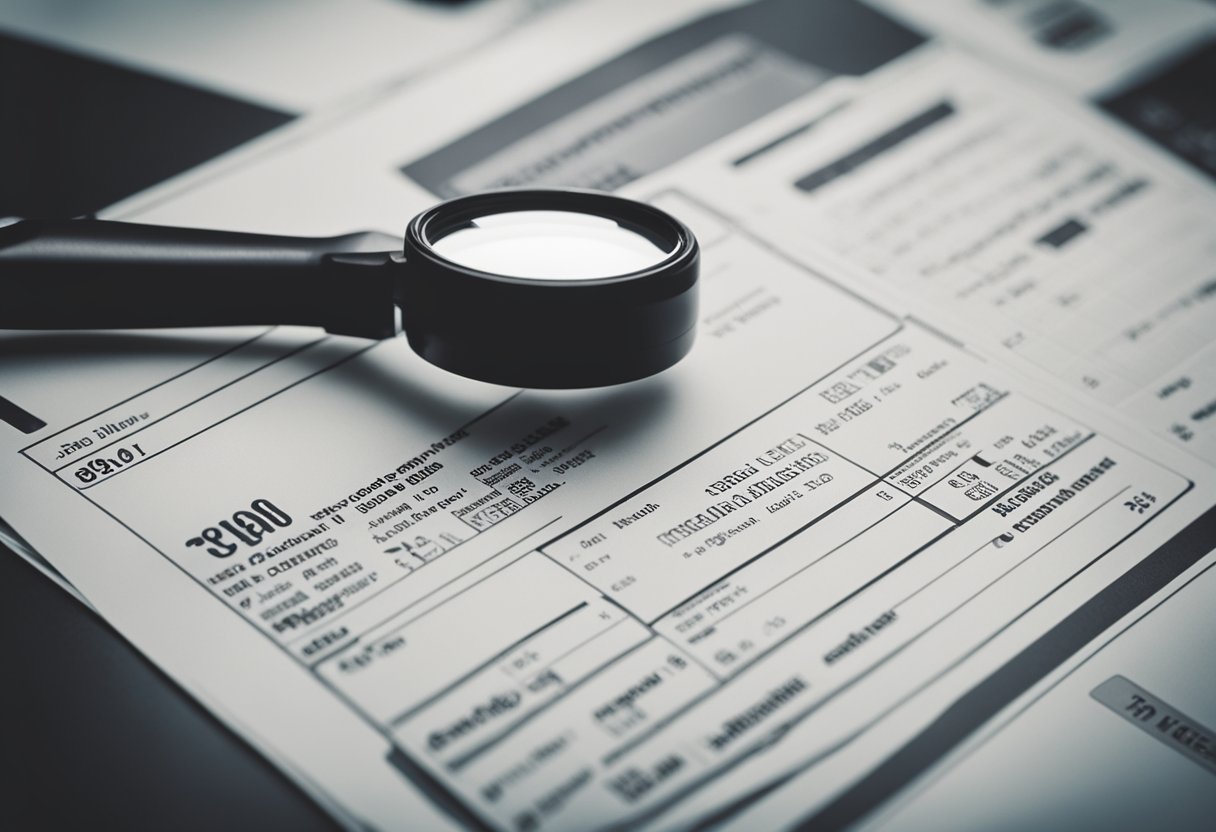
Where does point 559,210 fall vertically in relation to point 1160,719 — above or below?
above

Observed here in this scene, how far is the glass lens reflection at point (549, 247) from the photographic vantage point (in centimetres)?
64

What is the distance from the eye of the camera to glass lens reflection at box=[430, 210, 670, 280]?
2.10ft

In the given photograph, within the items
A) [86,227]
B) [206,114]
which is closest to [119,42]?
[206,114]

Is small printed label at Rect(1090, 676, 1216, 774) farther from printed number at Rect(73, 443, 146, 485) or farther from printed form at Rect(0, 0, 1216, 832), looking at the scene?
printed number at Rect(73, 443, 146, 485)

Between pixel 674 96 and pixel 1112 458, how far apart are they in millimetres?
420

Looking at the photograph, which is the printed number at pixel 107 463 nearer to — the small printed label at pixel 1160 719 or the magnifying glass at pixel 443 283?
the magnifying glass at pixel 443 283

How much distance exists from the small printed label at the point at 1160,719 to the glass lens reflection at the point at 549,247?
Result: 11.2 inches

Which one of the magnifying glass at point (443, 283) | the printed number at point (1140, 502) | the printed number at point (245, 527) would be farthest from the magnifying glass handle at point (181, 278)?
the printed number at point (1140, 502)

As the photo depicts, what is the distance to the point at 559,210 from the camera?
2.31 ft

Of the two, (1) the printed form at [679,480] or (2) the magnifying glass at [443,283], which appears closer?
(1) the printed form at [679,480]

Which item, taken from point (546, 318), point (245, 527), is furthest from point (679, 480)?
point (245, 527)

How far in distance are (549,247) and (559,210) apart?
43 millimetres

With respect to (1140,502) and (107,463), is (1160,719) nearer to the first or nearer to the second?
(1140,502)

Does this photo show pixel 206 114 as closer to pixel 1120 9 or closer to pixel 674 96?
pixel 674 96
